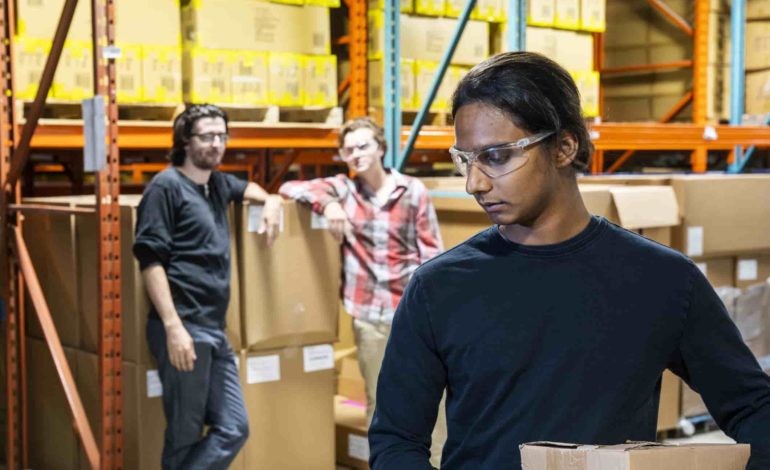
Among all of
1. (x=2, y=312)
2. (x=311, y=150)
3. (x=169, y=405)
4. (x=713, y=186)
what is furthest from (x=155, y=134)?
(x=713, y=186)

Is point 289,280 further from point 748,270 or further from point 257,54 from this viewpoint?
point 748,270

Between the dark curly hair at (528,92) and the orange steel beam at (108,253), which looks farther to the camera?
the orange steel beam at (108,253)

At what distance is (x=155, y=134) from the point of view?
19.6ft

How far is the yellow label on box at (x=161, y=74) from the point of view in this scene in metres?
5.89

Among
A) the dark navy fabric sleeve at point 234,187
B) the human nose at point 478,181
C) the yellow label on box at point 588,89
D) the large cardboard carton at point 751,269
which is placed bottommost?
the large cardboard carton at point 751,269

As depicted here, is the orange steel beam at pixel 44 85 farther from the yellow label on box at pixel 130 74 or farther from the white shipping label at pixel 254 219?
the white shipping label at pixel 254 219

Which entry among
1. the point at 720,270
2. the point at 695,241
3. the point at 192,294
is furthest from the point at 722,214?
the point at 192,294

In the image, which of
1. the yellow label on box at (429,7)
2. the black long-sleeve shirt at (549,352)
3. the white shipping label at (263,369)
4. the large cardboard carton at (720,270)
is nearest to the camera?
the black long-sleeve shirt at (549,352)

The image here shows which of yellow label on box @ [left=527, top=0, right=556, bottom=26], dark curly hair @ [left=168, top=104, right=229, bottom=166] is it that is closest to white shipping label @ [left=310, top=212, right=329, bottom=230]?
dark curly hair @ [left=168, top=104, right=229, bottom=166]

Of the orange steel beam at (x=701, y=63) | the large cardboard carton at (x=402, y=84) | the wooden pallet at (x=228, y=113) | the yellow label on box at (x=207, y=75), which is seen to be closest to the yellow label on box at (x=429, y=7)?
the large cardboard carton at (x=402, y=84)

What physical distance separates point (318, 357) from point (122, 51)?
1923mm

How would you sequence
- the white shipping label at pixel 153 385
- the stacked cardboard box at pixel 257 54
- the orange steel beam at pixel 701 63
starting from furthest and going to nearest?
the orange steel beam at pixel 701 63, the stacked cardboard box at pixel 257 54, the white shipping label at pixel 153 385

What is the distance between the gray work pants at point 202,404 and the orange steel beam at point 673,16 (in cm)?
546

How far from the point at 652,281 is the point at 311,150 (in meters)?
6.60
